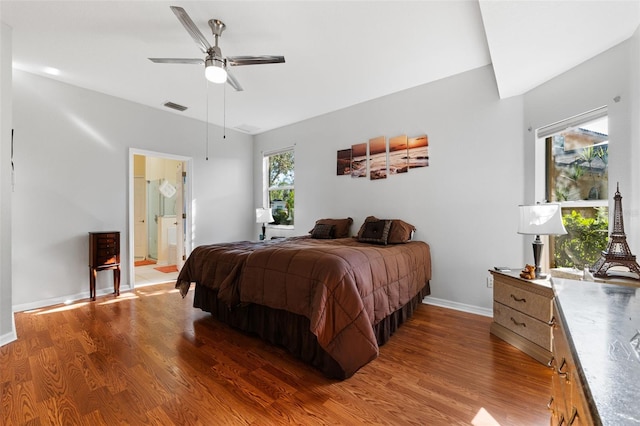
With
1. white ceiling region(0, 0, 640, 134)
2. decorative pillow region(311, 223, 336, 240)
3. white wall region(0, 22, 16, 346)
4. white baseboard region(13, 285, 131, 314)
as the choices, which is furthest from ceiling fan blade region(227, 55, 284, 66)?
white baseboard region(13, 285, 131, 314)

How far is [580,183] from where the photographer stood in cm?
231

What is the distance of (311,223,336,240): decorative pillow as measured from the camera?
375cm

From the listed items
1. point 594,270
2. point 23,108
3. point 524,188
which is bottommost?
point 594,270

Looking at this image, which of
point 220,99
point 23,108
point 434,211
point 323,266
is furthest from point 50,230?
point 434,211

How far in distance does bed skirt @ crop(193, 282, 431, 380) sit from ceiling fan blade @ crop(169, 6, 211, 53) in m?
2.06

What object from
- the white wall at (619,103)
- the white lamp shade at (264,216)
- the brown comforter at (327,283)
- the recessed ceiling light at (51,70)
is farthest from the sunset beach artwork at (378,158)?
the recessed ceiling light at (51,70)

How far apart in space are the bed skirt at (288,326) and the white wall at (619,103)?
67.3 inches

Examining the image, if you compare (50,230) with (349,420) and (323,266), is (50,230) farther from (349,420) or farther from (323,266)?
(349,420)

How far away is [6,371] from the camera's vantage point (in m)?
1.85

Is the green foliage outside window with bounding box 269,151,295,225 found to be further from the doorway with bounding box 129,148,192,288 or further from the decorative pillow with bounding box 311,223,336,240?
the doorway with bounding box 129,148,192,288

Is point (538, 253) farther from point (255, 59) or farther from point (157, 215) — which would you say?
point (157, 215)

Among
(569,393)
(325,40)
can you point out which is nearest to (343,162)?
(325,40)

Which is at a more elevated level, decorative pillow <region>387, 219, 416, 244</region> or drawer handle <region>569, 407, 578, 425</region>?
decorative pillow <region>387, 219, 416, 244</region>

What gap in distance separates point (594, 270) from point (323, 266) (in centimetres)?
170
